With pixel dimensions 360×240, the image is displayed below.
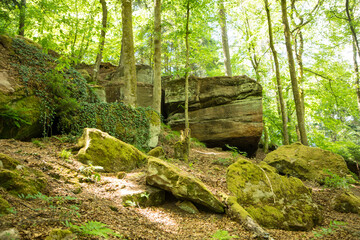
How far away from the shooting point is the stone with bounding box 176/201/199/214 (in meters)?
4.77

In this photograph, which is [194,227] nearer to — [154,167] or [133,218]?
[133,218]

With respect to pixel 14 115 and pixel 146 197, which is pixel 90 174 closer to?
pixel 146 197

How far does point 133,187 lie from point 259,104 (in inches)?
401

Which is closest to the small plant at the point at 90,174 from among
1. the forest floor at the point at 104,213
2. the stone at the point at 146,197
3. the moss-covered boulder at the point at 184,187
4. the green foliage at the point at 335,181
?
the forest floor at the point at 104,213

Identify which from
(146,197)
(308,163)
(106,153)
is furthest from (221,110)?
(146,197)

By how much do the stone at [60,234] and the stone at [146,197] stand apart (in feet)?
6.95

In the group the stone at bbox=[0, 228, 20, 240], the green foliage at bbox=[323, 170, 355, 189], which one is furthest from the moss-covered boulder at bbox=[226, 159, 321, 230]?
the stone at bbox=[0, 228, 20, 240]

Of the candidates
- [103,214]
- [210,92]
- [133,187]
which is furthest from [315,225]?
[210,92]

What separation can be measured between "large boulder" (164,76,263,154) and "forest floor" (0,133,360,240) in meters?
7.06

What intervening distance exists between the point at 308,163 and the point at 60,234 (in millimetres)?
9435

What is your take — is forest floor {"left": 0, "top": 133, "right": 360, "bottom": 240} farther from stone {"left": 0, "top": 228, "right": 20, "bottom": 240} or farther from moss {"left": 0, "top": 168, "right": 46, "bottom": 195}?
moss {"left": 0, "top": 168, "right": 46, "bottom": 195}

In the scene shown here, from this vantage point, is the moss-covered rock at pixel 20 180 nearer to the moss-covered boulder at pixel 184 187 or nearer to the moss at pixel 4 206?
the moss at pixel 4 206

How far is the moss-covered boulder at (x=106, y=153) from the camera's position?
569 cm

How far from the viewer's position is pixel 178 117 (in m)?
13.9
